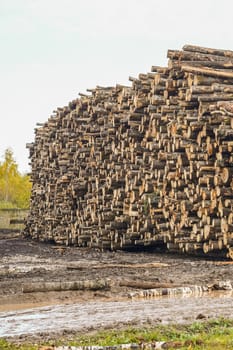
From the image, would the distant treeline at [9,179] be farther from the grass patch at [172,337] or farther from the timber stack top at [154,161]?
the grass patch at [172,337]

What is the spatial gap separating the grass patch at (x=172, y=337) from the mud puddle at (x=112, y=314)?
0.60 metres

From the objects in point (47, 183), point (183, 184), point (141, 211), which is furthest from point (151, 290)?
point (47, 183)

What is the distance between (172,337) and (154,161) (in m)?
13.5

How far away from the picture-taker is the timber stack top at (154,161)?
60.7 feet

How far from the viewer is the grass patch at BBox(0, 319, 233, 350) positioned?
750 cm

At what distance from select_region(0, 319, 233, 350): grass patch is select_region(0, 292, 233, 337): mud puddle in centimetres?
60

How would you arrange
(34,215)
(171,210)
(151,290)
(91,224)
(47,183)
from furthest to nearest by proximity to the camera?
(34,215) < (47,183) < (91,224) < (171,210) < (151,290)

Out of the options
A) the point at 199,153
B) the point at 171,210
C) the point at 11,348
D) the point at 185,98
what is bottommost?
the point at 11,348

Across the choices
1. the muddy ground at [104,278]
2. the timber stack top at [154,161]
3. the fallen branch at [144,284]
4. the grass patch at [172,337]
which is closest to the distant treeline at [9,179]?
the timber stack top at [154,161]

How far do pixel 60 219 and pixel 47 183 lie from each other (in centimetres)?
250

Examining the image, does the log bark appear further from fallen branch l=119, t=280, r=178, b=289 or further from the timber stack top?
the timber stack top

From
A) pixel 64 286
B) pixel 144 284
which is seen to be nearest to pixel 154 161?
pixel 144 284

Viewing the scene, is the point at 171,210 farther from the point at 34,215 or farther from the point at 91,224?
the point at 34,215

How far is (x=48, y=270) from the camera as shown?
17.0 metres
